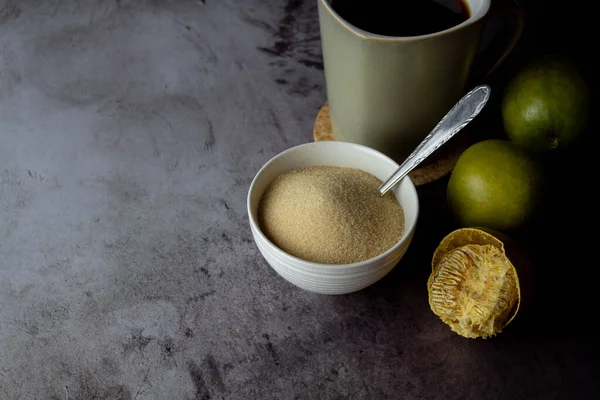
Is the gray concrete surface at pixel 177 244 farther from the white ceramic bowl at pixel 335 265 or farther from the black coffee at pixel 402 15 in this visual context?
the black coffee at pixel 402 15

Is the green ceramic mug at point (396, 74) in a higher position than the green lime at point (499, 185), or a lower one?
higher

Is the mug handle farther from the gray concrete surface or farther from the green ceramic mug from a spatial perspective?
the gray concrete surface

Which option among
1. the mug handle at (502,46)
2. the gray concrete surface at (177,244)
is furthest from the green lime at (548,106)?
the gray concrete surface at (177,244)

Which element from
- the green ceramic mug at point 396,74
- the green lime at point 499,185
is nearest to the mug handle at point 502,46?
the green ceramic mug at point 396,74

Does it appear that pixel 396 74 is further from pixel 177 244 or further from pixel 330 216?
pixel 177 244

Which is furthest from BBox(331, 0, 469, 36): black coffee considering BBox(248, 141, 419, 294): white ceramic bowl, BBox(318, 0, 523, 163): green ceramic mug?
BBox(248, 141, 419, 294): white ceramic bowl

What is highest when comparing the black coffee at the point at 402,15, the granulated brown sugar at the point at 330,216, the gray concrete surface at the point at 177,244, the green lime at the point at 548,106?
the black coffee at the point at 402,15
